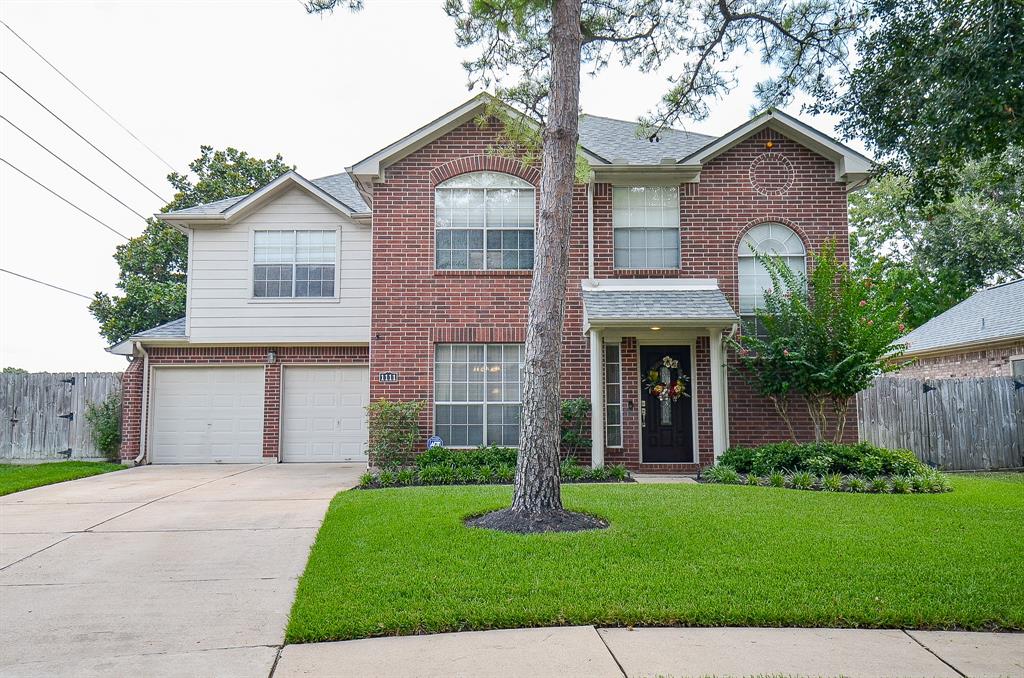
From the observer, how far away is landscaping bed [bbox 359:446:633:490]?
414 inches

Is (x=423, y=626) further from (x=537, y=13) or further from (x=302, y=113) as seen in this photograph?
(x=302, y=113)

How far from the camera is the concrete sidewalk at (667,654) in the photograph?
11.8 ft

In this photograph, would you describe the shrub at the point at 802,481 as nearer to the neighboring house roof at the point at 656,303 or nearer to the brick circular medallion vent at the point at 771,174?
the neighboring house roof at the point at 656,303

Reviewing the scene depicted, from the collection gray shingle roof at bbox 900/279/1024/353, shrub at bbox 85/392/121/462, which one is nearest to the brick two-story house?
shrub at bbox 85/392/121/462

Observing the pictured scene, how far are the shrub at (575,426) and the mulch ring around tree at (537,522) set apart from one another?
4580mm

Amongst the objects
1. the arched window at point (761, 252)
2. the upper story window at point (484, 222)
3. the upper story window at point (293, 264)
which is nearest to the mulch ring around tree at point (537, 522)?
the upper story window at point (484, 222)

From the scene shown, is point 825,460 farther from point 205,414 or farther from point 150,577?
point 205,414

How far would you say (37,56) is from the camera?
619 inches

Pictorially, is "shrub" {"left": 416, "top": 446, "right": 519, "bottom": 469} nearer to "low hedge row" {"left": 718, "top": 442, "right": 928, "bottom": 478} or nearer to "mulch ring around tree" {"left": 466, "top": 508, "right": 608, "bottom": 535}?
"low hedge row" {"left": 718, "top": 442, "right": 928, "bottom": 478}

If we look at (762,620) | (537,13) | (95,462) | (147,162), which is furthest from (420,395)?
(147,162)

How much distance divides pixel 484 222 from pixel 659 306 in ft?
11.7

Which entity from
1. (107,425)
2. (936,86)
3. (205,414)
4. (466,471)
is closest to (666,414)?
(466,471)

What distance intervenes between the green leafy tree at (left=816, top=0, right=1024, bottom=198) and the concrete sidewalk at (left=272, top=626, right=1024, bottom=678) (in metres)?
4.72

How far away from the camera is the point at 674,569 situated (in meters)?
5.21
